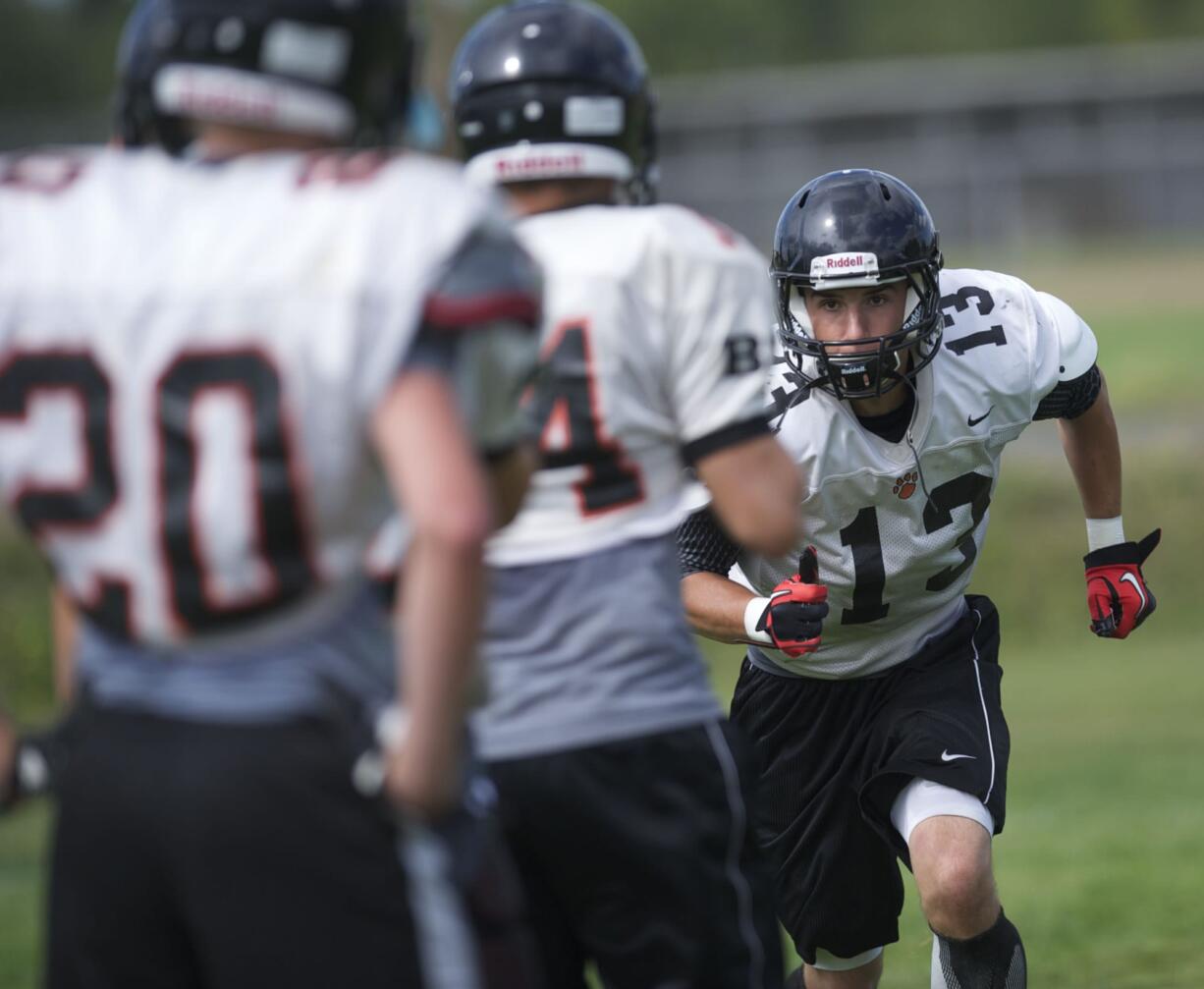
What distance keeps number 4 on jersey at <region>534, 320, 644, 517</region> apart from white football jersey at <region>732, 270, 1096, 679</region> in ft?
4.87

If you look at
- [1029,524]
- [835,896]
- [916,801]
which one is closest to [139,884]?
[916,801]

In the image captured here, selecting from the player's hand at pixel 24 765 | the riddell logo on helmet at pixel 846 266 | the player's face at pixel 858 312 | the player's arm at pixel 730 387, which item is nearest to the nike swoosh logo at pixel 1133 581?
the player's face at pixel 858 312

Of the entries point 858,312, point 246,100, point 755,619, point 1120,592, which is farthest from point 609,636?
point 1120,592

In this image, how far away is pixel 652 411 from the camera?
3.02 meters

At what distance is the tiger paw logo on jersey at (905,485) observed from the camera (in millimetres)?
4559

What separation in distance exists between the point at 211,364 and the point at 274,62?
0.41 meters

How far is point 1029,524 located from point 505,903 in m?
13.7

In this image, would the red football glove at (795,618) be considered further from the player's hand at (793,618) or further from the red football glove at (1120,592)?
the red football glove at (1120,592)

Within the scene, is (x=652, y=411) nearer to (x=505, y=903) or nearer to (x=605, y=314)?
(x=605, y=314)

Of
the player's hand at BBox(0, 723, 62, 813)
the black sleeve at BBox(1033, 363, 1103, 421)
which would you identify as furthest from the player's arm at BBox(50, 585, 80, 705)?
the black sleeve at BBox(1033, 363, 1103, 421)

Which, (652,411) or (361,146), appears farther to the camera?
(652,411)

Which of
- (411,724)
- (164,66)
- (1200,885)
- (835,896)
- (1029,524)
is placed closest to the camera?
(411,724)

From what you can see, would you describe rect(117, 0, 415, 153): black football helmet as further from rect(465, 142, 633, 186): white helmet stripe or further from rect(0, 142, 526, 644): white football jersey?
rect(465, 142, 633, 186): white helmet stripe

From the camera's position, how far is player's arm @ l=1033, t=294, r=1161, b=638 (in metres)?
4.80
